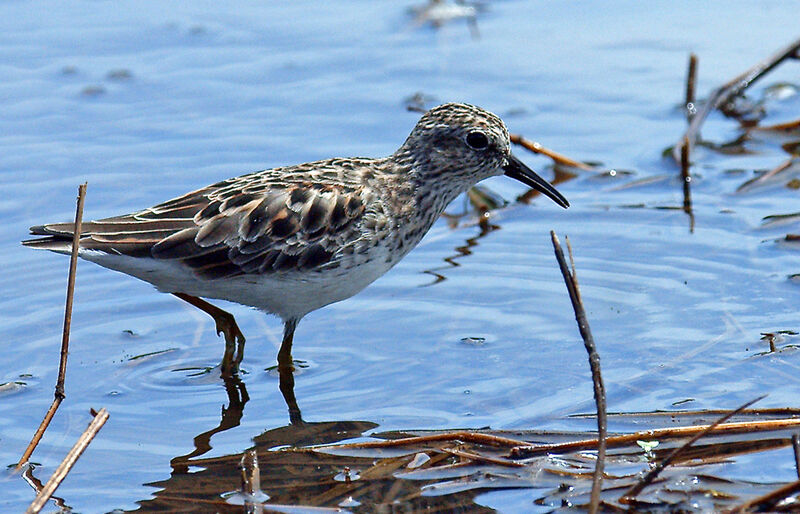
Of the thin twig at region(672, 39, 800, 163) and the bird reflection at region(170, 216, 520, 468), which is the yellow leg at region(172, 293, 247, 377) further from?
the thin twig at region(672, 39, 800, 163)

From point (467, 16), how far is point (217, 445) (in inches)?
282

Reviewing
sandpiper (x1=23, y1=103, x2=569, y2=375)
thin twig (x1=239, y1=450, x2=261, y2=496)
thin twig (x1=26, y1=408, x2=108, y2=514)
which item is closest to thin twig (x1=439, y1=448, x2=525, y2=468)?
thin twig (x1=239, y1=450, x2=261, y2=496)

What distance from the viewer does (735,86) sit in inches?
414

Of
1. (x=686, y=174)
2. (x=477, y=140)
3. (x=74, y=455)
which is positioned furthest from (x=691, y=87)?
(x=74, y=455)

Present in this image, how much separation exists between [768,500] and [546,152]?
5.05m

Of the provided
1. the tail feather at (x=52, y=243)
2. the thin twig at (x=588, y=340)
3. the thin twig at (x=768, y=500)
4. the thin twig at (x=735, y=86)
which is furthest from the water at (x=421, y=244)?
A: the thin twig at (x=588, y=340)

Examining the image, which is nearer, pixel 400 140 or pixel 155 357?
pixel 155 357

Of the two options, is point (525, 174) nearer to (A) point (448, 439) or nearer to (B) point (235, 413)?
(A) point (448, 439)

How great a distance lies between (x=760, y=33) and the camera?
11.9 m

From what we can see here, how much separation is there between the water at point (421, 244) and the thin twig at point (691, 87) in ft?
0.50

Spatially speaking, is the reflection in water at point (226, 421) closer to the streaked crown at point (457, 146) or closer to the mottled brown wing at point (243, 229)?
the mottled brown wing at point (243, 229)

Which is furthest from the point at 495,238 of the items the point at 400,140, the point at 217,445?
the point at 217,445

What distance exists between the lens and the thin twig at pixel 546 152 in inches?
389

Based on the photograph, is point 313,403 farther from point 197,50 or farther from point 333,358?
point 197,50
